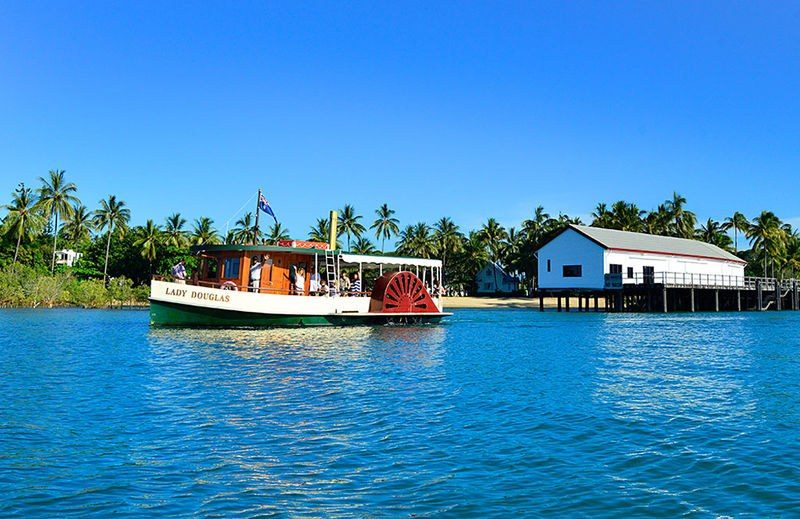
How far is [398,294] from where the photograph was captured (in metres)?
37.7

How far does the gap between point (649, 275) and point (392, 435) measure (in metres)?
56.3

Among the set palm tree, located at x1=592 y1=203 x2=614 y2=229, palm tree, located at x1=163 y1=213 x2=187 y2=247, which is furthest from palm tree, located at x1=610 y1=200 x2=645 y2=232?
palm tree, located at x1=163 y1=213 x2=187 y2=247

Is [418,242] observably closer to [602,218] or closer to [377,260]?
[602,218]

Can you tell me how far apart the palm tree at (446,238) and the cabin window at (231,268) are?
73.7 meters

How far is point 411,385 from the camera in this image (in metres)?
16.5

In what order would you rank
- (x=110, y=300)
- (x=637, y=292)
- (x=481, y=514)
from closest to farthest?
(x=481, y=514) → (x=637, y=292) → (x=110, y=300)

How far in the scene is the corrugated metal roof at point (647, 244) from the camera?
60.9 metres

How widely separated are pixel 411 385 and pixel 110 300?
217ft

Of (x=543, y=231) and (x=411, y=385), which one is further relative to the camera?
(x=543, y=231)

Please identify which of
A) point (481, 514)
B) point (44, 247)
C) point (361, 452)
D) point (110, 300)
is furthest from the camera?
point (44, 247)

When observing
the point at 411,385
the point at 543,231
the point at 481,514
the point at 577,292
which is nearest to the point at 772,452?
the point at 481,514

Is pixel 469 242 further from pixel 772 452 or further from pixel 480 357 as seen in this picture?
pixel 772 452

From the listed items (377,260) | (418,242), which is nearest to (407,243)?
(418,242)

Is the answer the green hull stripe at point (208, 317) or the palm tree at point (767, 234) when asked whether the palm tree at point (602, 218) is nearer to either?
the palm tree at point (767, 234)
